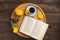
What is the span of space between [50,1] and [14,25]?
1.60 feet

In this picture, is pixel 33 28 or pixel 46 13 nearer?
pixel 33 28

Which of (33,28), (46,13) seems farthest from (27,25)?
(46,13)

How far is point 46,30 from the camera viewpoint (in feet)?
5.71

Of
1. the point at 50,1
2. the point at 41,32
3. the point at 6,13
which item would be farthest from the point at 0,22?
the point at 50,1

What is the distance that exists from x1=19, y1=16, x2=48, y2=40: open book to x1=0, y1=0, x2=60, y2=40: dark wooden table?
13cm

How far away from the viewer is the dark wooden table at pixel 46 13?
1698 millimetres

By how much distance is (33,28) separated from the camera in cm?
161

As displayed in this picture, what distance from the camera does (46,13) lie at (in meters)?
1.80

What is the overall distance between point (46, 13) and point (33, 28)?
0.90ft

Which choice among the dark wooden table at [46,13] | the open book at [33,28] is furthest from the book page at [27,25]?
the dark wooden table at [46,13]

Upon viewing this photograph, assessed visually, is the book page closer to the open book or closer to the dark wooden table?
the open book

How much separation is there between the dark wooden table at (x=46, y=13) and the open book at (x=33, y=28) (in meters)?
0.13

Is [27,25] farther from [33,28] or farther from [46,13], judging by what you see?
[46,13]

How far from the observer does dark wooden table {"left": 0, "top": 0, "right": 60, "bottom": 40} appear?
1.70 meters
